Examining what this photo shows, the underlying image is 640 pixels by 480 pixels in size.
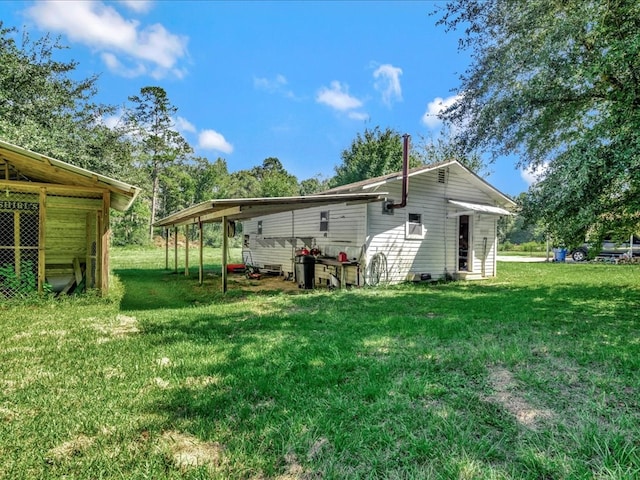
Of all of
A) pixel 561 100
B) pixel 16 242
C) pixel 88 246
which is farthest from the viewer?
pixel 88 246

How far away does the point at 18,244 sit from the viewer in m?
7.56

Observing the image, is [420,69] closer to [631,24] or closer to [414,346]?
[631,24]

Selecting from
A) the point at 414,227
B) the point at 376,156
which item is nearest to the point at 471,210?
the point at 414,227

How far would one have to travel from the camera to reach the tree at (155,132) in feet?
102

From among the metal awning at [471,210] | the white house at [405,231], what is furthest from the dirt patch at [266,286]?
the metal awning at [471,210]

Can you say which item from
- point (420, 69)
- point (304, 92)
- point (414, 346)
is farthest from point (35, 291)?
point (304, 92)

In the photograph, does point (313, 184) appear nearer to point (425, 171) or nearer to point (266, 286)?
point (425, 171)

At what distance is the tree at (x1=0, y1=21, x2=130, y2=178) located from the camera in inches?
528

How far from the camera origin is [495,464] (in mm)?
1957

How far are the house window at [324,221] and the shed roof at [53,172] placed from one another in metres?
5.67

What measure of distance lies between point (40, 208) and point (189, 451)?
7.47m

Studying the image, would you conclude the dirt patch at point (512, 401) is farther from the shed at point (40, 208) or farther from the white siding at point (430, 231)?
the shed at point (40, 208)

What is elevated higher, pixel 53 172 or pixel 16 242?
pixel 53 172

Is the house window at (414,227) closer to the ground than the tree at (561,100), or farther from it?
closer to the ground
